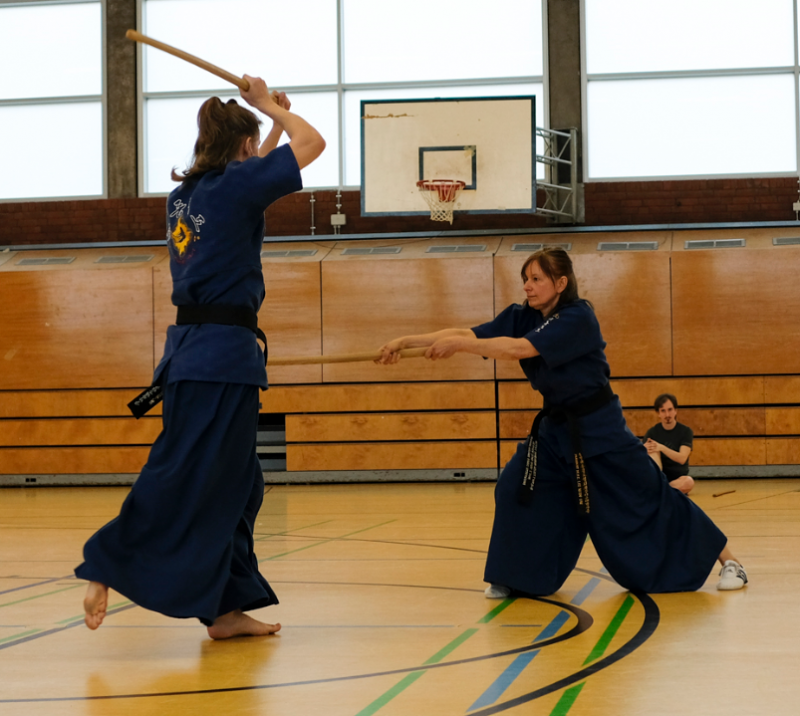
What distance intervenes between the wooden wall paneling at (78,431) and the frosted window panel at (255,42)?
4620 millimetres

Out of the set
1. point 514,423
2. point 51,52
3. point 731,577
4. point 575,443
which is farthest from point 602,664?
point 51,52

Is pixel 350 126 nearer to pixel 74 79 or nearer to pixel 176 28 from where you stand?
pixel 176 28

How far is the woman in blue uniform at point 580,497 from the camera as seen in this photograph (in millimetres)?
4273

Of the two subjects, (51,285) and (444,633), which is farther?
(51,285)

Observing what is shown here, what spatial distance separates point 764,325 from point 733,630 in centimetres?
830

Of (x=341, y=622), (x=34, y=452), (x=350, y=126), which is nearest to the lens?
(x=341, y=622)

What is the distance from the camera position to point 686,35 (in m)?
12.5

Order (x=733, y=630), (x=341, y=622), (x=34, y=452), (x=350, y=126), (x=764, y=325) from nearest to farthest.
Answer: (x=733, y=630) → (x=341, y=622) → (x=764, y=325) → (x=34, y=452) → (x=350, y=126)

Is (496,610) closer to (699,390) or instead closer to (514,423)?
(514,423)

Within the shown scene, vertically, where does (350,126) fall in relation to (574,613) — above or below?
above

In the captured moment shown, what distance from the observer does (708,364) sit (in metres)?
11.3

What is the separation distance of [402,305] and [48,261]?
4.70 metres

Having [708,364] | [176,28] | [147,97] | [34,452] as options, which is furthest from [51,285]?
[708,364]

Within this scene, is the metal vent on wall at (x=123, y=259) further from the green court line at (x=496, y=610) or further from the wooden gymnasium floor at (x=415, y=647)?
the green court line at (x=496, y=610)
